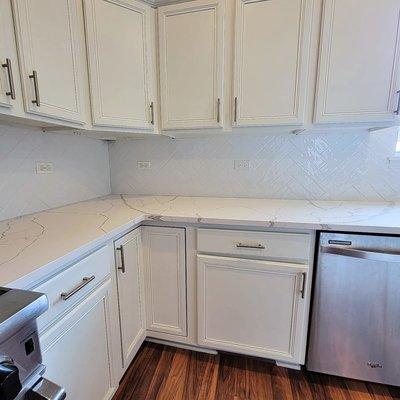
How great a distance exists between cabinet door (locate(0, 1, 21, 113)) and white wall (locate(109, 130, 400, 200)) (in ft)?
3.47

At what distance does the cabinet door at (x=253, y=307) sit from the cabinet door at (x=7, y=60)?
112 cm

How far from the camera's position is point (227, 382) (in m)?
1.38

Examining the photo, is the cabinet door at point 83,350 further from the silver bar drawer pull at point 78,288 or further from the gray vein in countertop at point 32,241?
the gray vein in countertop at point 32,241

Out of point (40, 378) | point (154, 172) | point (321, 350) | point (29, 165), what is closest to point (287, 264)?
point (321, 350)

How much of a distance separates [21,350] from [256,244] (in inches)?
41.0

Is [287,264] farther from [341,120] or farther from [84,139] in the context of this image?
[84,139]

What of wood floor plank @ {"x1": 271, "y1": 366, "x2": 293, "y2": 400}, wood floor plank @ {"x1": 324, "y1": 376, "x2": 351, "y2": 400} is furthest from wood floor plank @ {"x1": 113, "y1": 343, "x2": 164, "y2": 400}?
wood floor plank @ {"x1": 324, "y1": 376, "x2": 351, "y2": 400}

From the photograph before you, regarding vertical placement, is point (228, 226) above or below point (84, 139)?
below

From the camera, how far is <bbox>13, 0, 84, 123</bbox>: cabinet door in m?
1.00

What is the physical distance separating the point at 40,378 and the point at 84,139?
5.19ft

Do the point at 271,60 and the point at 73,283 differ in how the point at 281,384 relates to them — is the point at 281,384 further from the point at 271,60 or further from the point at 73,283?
the point at 271,60

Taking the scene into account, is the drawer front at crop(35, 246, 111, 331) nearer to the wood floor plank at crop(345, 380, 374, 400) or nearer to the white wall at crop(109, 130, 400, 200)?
the white wall at crop(109, 130, 400, 200)

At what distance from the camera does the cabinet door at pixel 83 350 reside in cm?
84

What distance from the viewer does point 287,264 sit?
128 cm
